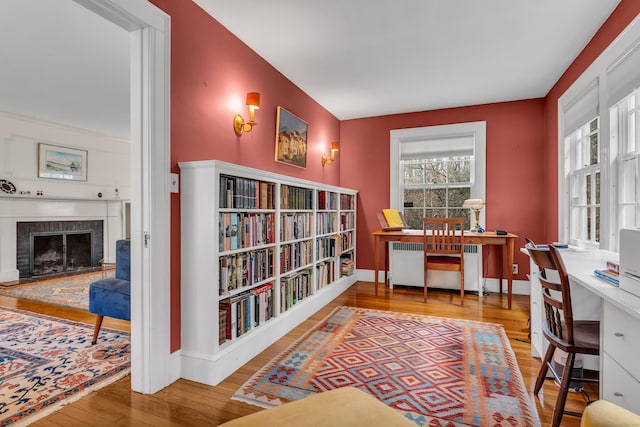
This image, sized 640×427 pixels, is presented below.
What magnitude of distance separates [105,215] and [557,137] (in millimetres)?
7283

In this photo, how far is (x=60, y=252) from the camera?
5719 millimetres

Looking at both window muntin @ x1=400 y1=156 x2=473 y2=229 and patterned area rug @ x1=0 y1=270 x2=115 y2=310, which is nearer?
patterned area rug @ x1=0 y1=270 x2=115 y2=310

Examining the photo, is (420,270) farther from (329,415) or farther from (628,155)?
(329,415)

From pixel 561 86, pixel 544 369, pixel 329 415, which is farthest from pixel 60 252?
pixel 561 86

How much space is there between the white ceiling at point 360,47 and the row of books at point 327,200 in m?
1.22

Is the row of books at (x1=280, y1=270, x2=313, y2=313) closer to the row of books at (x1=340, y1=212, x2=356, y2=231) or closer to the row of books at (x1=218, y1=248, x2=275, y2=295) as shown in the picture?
the row of books at (x1=218, y1=248, x2=275, y2=295)

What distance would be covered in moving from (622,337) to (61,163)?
7155mm

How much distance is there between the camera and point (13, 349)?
8.28 ft

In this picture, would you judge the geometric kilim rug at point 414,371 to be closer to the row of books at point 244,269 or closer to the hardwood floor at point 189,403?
the hardwood floor at point 189,403

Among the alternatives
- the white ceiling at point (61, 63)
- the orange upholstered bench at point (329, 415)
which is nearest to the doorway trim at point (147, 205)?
the white ceiling at point (61, 63)

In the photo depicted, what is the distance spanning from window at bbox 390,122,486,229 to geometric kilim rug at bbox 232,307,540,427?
79.7 inches

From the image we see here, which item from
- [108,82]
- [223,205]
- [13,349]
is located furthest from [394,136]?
[13,349]

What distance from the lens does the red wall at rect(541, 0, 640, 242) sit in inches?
88.1

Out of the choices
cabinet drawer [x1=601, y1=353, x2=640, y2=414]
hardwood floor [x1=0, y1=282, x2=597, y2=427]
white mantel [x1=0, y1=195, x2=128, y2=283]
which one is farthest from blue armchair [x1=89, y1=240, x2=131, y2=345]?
white mantel [x1=0, y1=195, x2=128, y2=283]
